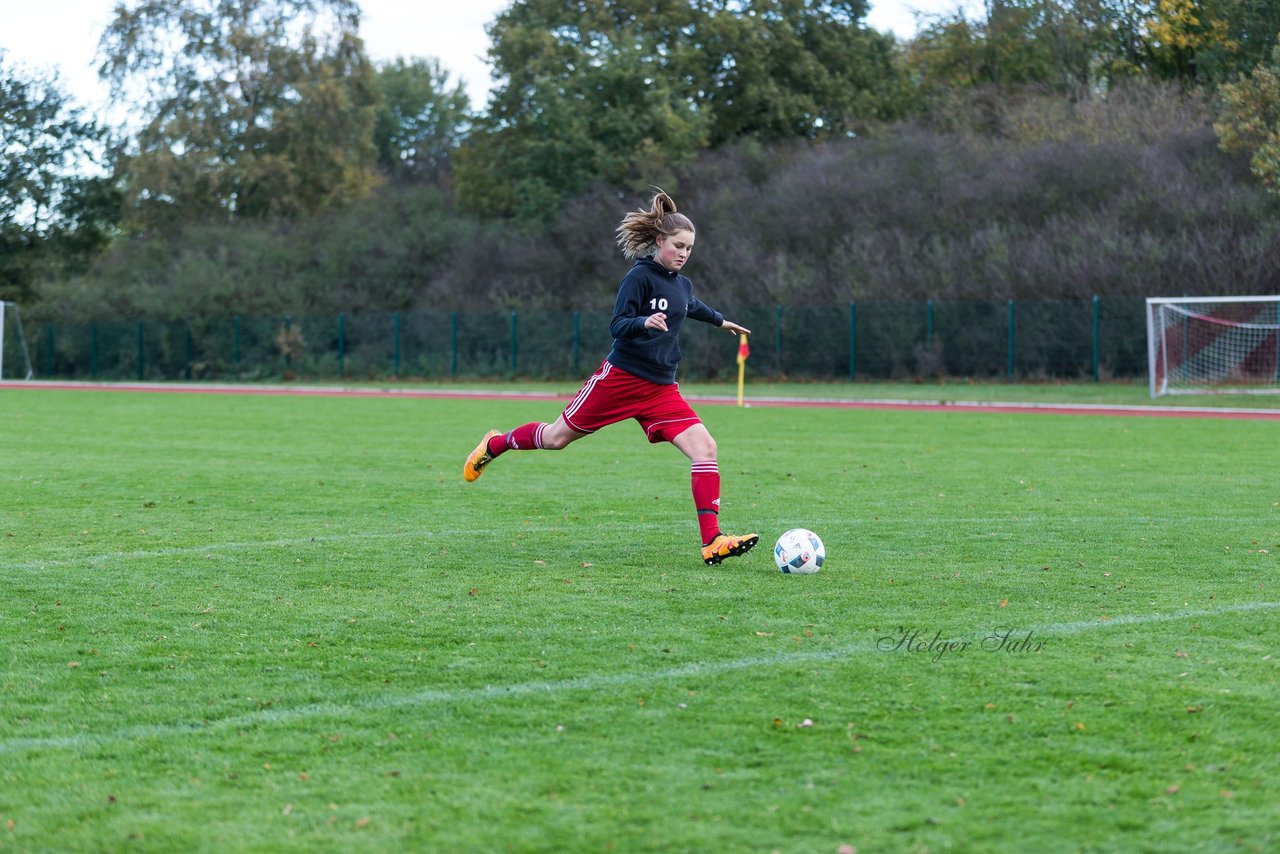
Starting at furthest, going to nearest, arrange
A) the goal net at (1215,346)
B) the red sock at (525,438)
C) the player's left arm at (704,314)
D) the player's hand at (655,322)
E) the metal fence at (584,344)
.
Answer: the metal fence at (584,344) < the goal net at (1215,346) < the red sock at (525,438) < the player's left arm at (704,314) < the player's hand at (655,322)

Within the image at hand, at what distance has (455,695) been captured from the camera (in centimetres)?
478

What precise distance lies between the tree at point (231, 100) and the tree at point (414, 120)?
70.3 feet

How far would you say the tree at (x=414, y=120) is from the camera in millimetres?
77812

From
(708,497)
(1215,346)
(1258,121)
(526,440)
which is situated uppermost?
(1258,121)

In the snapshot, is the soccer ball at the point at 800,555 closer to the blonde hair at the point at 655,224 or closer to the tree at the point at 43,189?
the blonde hair at the point at 655,224

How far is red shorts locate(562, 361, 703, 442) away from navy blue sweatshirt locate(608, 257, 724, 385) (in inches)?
2.5

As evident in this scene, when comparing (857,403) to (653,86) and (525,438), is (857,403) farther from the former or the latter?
(653,86)

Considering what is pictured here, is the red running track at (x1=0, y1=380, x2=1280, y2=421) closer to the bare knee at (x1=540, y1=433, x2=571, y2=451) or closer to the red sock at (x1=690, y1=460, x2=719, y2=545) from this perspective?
the bare knee at (x1=540, y1=433, x2=571, y2=451)

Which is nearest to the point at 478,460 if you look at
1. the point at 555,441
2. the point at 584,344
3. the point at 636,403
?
the point at 555,441

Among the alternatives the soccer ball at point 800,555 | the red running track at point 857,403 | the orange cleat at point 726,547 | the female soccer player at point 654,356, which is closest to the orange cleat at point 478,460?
the female soccer player at point 654,356

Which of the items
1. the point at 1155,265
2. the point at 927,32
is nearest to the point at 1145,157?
the point at 1155,265

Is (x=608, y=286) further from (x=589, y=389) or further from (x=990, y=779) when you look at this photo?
(x=990, y=779)

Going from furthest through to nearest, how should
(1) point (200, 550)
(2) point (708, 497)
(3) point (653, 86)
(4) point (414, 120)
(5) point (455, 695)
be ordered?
(4) point (414, 120) < (3) point (653, 86) < (1) point (200, 550) < (2) point (708, 497) < (5) point (455, 695)

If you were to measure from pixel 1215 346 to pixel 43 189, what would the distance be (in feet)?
149
